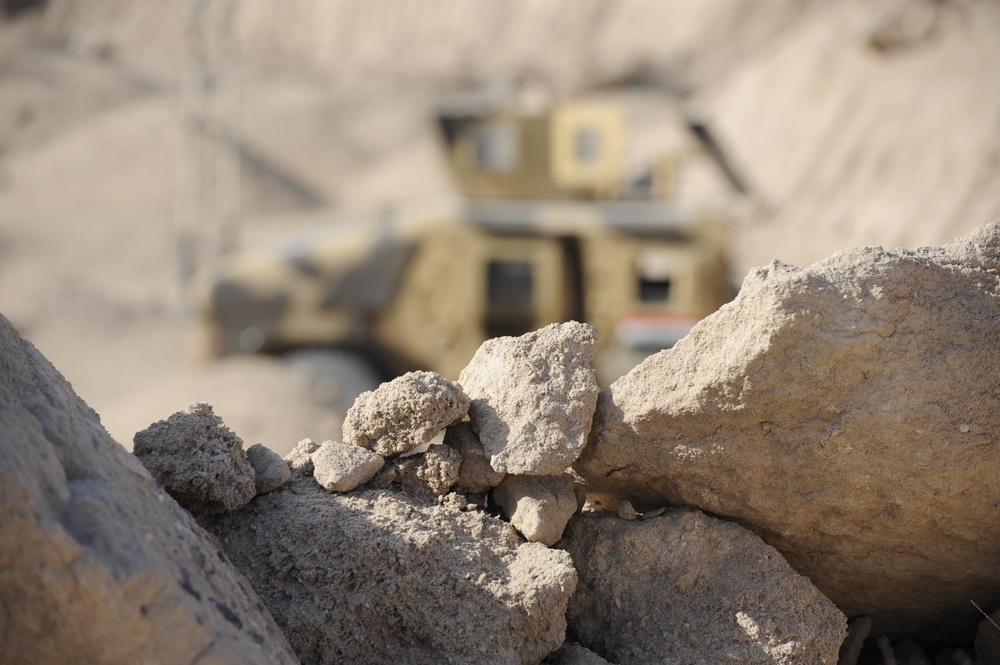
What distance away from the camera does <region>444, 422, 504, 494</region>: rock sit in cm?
214

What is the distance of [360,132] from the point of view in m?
27.2

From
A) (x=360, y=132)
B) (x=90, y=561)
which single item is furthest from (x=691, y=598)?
(x=360, y=132)

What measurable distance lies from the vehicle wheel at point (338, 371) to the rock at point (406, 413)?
545 centimetres

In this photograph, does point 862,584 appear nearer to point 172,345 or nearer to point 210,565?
point 210,565

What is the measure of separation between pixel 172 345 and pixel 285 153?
1160 centimetres

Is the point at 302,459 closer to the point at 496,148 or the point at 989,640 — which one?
the point at 989,640

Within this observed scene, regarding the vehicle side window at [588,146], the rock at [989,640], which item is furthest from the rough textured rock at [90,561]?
the vehicle side window at [588,146]

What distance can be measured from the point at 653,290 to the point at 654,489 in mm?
5753

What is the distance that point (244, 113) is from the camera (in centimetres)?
2689

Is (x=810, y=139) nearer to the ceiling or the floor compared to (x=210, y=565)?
nearer to the ceiling

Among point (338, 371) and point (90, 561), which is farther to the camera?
point (338, 371)

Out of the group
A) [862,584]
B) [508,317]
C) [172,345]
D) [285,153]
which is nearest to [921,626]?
[862,584]

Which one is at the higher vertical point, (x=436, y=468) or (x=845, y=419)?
(x=436, y=468)

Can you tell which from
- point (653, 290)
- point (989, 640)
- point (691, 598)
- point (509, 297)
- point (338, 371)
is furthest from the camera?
point (653, 290)
